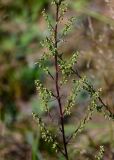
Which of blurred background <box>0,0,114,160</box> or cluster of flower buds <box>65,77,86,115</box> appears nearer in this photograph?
cluster of flower buds <box>65,77,86,115</box>

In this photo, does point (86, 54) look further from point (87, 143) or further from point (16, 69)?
point (16, 69)

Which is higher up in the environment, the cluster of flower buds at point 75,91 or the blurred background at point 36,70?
the blurred background at point 36,70

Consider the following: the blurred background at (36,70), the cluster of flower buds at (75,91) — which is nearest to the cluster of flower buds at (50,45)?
the cluster of flower buds at (75,91)

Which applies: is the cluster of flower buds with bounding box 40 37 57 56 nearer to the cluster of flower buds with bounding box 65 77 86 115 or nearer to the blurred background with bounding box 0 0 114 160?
the cluster of flower buds with bounding box 65 77 86 115

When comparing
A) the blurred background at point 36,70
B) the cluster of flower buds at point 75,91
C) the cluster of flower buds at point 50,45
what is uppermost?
the blurred background at point 36,70

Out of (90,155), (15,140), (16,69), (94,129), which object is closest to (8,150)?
(15,140)

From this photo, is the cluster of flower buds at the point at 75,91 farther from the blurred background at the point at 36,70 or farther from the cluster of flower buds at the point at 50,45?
the blurred background at the point at 36,70

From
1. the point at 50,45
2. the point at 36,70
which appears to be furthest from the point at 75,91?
the point at 36,70

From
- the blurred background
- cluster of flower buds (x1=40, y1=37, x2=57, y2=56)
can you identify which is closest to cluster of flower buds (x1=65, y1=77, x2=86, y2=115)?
cluster of flower buds (x1=40, y1=37, x2=57, y2=56)

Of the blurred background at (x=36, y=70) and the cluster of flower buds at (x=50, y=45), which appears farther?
the blurred background at (x=36, y=70)
